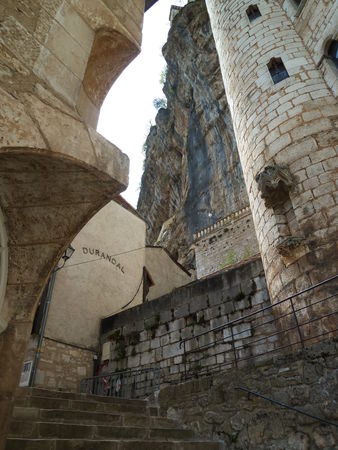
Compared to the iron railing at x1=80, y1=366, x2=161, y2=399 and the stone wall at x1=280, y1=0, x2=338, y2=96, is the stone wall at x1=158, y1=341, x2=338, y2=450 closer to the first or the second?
the iron railing at x1=80, y1=366, x2=161, y2=399

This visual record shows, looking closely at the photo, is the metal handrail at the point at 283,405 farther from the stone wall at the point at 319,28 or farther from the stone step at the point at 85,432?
the stone wall at the point at 319,28

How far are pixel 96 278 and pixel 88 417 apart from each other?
6.82 metres

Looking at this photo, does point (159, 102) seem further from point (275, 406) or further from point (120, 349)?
→ point (275, 406)

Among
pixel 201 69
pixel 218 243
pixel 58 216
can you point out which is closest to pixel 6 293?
pixel 58 216

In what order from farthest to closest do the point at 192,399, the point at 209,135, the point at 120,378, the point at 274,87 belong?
1. the point at 209,135
2. the point at 120,378
3. the point at 274,87
4. the point at 192,399

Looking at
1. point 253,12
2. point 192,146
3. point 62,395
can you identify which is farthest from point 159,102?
point 62,395

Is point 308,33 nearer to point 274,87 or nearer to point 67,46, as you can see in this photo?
point 274,87

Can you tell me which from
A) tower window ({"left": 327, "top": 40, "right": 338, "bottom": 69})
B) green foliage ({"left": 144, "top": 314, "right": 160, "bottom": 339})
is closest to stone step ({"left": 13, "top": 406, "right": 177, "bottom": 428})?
green foliage ({"left": 144, "top": 314, "right": 160, "bottom": 339})

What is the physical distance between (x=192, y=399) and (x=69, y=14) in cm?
497

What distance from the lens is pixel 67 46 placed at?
8.85 feet

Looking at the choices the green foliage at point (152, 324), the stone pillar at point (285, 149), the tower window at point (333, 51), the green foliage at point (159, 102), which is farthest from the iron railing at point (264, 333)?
the green foliage at point (159, 102)

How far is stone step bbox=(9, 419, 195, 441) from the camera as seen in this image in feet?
11.9

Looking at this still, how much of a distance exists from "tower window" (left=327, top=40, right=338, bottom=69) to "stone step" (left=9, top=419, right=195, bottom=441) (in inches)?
300

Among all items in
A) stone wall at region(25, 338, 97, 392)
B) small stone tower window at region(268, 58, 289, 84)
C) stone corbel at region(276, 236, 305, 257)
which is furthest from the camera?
stone wall at region(25, 338, 97, 392)
